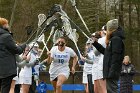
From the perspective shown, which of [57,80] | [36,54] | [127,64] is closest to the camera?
[57,80]

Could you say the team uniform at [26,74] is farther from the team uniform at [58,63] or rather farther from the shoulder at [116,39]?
the shoulder at [116,39]

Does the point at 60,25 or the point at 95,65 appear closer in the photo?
the point at 95,65

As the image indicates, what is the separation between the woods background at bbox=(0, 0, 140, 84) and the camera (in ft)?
105

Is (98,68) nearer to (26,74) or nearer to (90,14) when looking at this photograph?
(26,74)

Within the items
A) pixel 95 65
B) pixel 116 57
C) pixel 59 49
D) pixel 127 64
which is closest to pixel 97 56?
pixel 95 65

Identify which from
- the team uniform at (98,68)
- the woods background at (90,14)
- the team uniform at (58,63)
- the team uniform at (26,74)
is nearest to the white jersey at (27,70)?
the team uniform at (26,74)

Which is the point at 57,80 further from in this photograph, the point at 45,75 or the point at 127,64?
the point at 45,75

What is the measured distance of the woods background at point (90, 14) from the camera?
31.9m

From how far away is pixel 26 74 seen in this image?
611 inches

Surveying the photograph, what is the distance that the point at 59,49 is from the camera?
49.3ft

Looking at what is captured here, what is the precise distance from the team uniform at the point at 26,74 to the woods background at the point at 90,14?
51.1ft

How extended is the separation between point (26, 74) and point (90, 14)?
17.2 metres

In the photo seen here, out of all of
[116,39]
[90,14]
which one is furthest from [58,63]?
[90,14]

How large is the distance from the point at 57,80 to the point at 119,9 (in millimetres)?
20087
